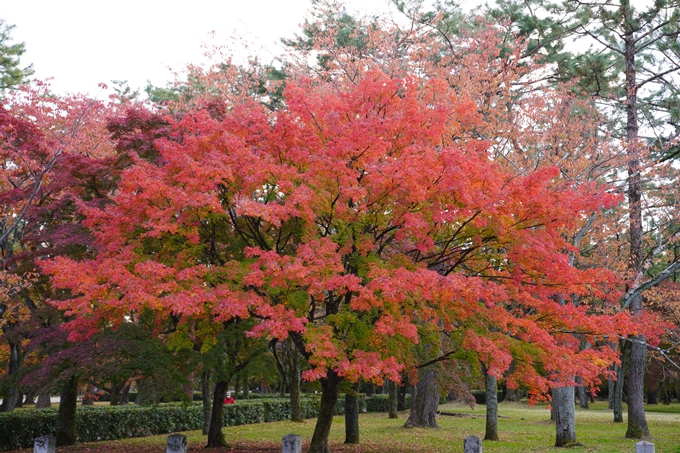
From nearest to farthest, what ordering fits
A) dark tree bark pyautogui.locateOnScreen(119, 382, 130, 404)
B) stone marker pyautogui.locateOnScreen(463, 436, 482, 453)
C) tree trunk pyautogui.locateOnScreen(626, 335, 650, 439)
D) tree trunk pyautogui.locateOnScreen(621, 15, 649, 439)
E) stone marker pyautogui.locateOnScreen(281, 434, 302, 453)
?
stone marker pyautogui.locateOnScreen(281, 434, 302, 453), stone marker pyautogui.locateOnScreen(463, 436, 482, 453), tree trunk pyautogui.locateOnScreen(621, 15, 649, 439), tree trunk pyautogui.locateOnScreen(626, 335, 650, 439), dark tree bark pyautogui.locateOnScreen(119, 382, 130, 404)

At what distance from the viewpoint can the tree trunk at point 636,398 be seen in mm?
18297

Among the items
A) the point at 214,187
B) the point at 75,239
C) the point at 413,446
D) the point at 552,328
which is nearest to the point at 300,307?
the point at 214,187

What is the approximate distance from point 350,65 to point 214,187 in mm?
11976

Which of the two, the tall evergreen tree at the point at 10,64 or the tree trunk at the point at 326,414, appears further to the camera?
the tall evergreen tree at the point at 10,64

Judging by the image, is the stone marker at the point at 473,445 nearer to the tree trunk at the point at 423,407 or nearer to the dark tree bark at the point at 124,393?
the tree trunk at the point at 423,407

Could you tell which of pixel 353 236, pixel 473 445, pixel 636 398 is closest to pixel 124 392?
pixel 636 398

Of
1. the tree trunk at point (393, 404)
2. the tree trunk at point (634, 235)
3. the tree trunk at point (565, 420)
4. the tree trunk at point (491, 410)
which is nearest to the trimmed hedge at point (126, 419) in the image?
the tree trunk at point (393, 404)

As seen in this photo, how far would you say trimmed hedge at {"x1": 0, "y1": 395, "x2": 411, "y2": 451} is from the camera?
53.2ft

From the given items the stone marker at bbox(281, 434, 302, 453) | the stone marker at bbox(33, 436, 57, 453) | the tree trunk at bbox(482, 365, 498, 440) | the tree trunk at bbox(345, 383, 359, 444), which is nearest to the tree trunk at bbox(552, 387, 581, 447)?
the tree trunk at bbox(482, 365, 498, 440)

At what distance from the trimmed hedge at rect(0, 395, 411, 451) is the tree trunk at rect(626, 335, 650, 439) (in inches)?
436

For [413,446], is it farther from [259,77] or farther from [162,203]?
[259,77]

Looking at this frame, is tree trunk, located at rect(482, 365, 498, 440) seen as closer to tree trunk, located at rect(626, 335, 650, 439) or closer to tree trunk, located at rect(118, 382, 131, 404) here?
tree trunk, located at rect(626, 335, 650, 439)

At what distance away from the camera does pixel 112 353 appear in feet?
43.2

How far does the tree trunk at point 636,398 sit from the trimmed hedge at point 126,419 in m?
11.1
